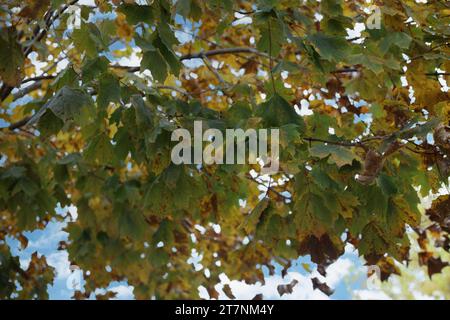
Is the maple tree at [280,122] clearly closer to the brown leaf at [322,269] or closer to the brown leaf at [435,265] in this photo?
the brown leaf at [322,269]

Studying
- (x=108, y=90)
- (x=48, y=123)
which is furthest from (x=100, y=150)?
(x=48, y=123)

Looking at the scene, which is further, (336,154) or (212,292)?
(212,292)

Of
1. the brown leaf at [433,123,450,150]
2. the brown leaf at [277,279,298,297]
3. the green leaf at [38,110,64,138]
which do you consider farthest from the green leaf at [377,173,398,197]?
the brown leaf at [277,279,298,297]

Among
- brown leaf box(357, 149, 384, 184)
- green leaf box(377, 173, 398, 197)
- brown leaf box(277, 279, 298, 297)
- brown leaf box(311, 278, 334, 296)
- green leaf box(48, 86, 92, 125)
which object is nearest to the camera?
brown leaf box(357, 149, 384, 184)

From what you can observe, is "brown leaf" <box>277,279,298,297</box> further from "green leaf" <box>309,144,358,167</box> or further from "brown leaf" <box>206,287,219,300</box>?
"green leaf" <box>309,144,358,167</box>

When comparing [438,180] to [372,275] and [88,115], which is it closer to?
[372,275]

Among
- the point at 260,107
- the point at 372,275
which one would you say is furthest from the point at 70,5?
the point at 372,275

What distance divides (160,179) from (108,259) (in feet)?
12.9

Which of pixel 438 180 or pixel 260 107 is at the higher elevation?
pixel 260 107

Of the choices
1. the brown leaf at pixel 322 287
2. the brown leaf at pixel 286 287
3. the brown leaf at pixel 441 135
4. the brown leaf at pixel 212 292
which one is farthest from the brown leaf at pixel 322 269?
the brown leaf at pixel 212 292

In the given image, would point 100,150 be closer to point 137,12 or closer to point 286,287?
point 137,12
